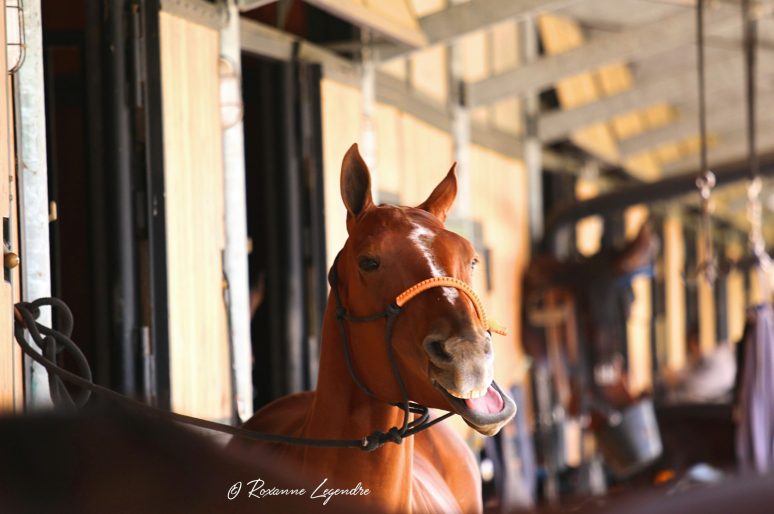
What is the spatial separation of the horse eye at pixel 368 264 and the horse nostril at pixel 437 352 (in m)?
0.27

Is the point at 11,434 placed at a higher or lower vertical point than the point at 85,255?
lower

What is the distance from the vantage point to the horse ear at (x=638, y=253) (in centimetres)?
788

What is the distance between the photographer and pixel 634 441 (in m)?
6.91

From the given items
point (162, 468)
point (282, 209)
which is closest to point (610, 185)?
point (282, 209)

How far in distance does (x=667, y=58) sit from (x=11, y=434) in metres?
10.3

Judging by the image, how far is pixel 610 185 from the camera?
35.7 ft

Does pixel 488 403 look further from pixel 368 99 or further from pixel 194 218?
pixel 368 99

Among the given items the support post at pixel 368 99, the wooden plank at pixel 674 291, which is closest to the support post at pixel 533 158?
the support post at pixel 368 99

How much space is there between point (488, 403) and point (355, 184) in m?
0.62

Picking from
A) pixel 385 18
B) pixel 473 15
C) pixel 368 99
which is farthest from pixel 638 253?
pixel 385 18

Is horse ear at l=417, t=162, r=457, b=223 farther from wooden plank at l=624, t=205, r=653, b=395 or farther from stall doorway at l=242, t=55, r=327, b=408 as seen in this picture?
wooden plank at l=624, t=205, r=653, b=395

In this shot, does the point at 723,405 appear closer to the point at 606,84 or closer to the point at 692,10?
the point at 692,10

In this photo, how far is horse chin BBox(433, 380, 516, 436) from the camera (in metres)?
2.19

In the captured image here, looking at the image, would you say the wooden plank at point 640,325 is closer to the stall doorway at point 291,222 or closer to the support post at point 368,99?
the support post at point 368,99
